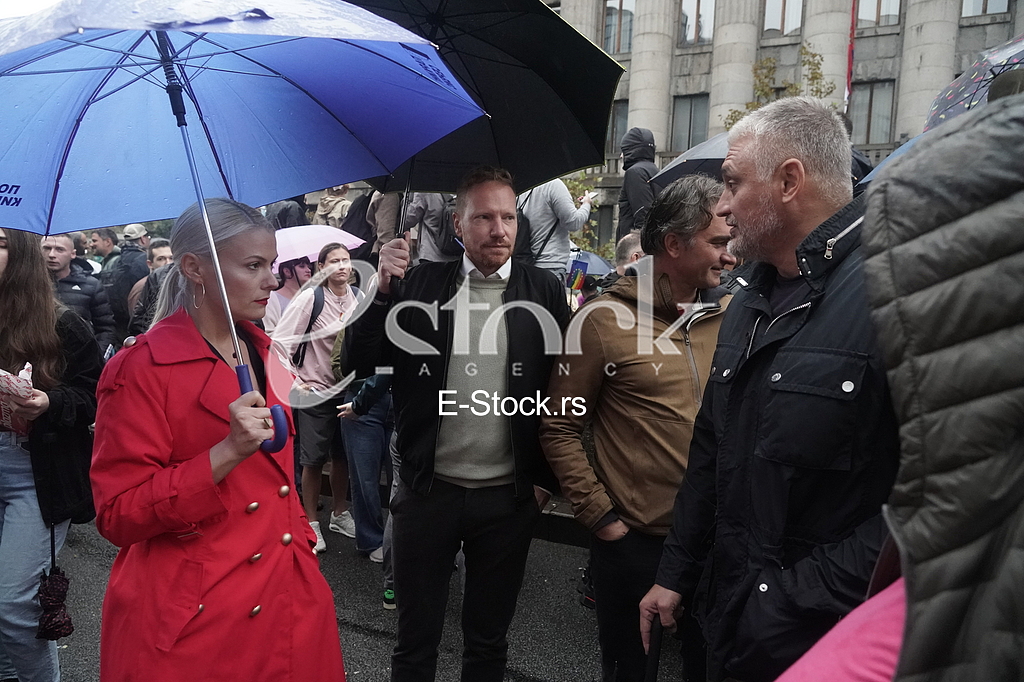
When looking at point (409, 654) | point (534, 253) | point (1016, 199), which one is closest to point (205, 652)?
point (409, 654)

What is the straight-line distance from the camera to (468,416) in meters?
3.12

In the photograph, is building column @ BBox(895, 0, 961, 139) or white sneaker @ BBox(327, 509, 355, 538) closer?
white sneaker @ BBox(327, 509, 355, 538)

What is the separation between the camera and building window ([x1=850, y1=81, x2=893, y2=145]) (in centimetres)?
2605

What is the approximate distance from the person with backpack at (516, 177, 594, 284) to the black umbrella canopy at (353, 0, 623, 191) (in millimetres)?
2481

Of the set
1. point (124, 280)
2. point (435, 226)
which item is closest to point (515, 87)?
point (435, 226)

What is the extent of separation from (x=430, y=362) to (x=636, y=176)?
13.6 feet

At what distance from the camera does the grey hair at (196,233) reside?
2334mm

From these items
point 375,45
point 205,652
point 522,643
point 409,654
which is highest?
point 375,45

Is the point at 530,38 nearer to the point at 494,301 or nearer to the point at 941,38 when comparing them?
the point at 494,301

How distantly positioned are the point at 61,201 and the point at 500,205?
160 centimetres

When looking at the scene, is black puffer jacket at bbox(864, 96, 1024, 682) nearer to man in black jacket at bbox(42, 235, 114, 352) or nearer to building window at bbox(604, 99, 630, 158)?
man in black jacket at bbox(42, 235, 114, 352)

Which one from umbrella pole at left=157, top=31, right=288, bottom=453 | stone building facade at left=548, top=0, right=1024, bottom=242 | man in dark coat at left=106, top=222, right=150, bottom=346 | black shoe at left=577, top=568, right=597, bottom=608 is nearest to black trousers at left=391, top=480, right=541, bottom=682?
umbrella pole at left=157, top=31, right=288, bottom=453

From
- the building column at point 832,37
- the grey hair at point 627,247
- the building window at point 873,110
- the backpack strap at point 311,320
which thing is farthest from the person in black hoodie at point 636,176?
the building window at point 873,110

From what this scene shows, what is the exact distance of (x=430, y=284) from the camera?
3.17 m
